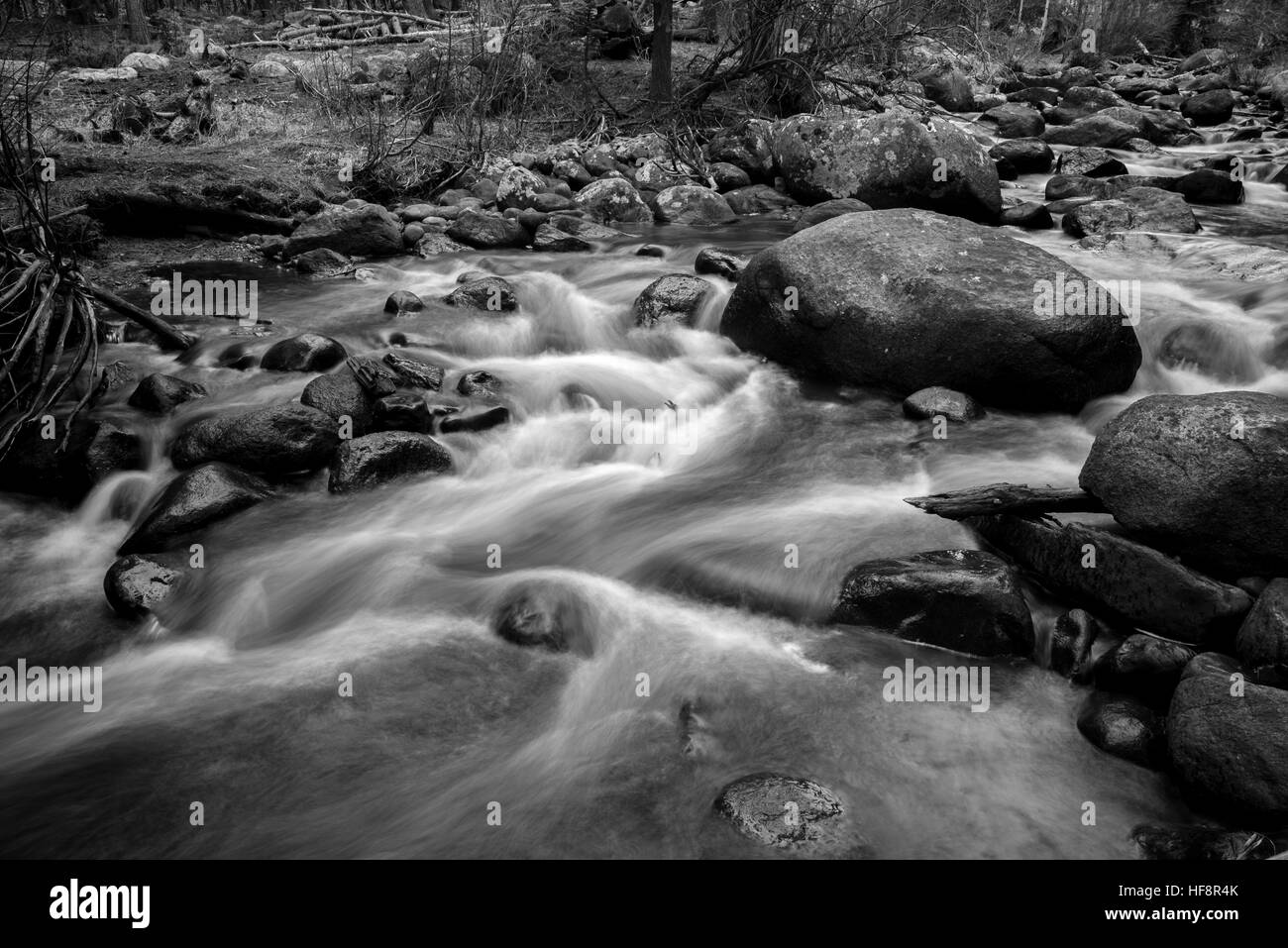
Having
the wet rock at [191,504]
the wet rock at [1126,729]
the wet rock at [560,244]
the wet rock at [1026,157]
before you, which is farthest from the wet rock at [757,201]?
the wet rock at [1126,729]

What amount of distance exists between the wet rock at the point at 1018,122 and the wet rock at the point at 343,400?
41.8 ft

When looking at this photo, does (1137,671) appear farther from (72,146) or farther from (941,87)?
(941,87)

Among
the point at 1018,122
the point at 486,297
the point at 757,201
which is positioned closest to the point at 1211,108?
the point at 1018,122

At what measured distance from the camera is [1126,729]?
3.58 m

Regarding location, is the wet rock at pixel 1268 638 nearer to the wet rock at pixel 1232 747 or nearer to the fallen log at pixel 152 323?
the wet rock at pixel 1232 747

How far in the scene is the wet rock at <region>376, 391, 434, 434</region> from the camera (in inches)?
236

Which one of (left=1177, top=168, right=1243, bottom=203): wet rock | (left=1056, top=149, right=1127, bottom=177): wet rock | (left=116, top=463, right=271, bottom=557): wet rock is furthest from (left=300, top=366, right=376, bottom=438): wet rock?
(left=1177, top=168, right=1243, bottom=203): wet rock

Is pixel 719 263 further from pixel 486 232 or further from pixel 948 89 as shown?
pixel 948 89

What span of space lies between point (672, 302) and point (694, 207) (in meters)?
3.65

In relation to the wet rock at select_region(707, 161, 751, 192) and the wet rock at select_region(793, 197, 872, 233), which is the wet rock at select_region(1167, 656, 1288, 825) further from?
the wet rock at select_region(707, 161, 751, 192)

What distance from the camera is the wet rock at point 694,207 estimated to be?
1077 cm

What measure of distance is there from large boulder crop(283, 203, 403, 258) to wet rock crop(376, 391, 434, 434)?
4.00 meters
